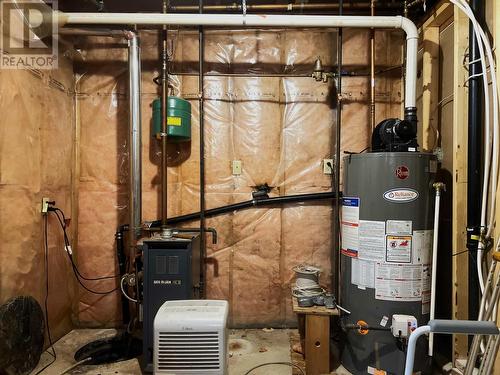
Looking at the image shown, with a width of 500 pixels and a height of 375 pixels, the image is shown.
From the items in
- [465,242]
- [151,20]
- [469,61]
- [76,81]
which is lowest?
[465,242]

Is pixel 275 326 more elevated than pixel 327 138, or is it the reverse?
pixel 327 138

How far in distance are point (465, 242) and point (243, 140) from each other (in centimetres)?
165

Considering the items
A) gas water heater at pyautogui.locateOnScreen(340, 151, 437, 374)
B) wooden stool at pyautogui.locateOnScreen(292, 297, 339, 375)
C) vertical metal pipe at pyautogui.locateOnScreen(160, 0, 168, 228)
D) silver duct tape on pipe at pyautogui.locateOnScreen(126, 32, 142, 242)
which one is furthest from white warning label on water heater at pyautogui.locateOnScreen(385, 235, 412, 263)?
silver duct tape on pipe at pyautogui.locateOnScreen(126, 32, 142, 242)

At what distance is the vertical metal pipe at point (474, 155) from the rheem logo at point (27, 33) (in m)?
2.61

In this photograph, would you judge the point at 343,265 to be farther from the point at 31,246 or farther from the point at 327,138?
the point at 31,246

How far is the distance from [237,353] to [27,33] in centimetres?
255

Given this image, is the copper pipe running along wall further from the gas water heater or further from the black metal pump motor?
the gas water heater

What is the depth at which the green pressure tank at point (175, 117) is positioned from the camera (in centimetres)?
226

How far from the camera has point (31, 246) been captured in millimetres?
2023

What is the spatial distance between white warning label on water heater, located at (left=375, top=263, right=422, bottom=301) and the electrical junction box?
1.16 m

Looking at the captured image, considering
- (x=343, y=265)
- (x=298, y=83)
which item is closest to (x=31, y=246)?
(x=343, y=265)

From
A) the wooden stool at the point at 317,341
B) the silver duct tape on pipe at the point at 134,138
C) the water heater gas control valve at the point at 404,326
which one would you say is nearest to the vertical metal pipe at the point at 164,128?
the silver duct tape on pipe at the point at 134,138

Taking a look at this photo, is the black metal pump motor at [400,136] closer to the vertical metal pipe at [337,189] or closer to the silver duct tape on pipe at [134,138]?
the vertical metal pipe at [337,189]

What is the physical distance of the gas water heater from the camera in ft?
5.83
